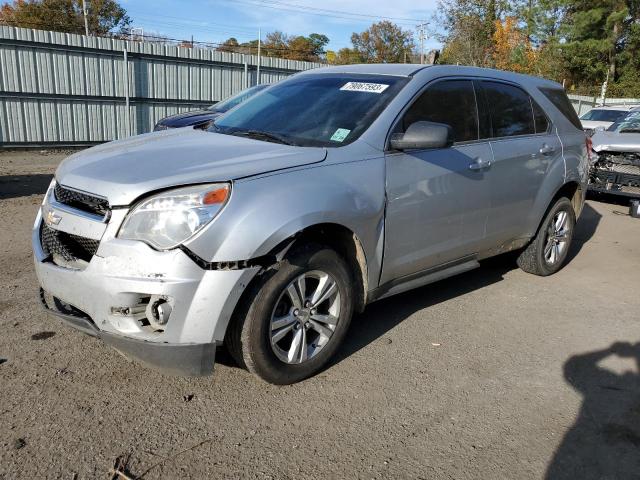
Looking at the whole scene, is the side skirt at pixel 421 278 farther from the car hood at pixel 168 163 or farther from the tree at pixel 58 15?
the tree at pixel 58 15

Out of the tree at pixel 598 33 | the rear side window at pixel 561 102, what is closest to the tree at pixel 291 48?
the tree at pixel 598 33

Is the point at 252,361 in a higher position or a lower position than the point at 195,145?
lower

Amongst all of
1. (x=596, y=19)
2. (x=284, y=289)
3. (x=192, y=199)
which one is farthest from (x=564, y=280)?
(x=596, y=19)

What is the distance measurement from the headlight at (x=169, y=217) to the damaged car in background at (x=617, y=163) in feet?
28.2

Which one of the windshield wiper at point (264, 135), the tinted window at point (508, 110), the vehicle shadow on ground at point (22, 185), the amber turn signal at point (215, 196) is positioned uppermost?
the tinted window at point (508, 110)

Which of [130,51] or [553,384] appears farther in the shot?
[130,51]

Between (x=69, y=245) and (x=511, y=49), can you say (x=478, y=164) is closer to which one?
(x=69, y=245)

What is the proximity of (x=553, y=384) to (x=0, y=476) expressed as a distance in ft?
10.1

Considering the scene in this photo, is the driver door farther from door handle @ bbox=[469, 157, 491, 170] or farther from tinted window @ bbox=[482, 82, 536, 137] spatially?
tinted window @ bbox=[482, 82, 536, 137]

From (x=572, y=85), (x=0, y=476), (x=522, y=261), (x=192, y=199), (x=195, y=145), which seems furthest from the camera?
(x=572, y=85)

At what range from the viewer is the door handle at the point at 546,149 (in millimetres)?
5084

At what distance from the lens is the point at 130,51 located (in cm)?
1478

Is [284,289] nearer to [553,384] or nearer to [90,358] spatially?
[90,358]

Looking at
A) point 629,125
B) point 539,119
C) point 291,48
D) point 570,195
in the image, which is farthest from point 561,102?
point 291,48
